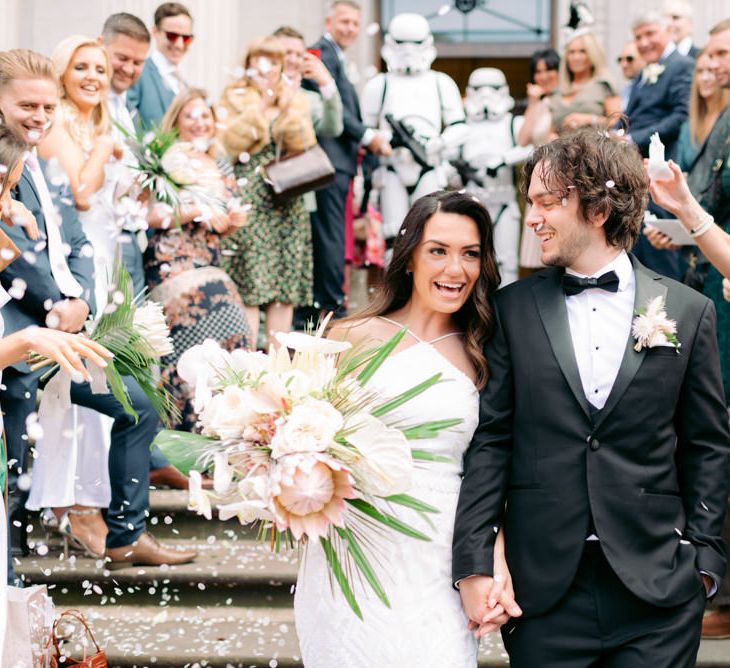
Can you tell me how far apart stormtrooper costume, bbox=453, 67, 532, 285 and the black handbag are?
2141 millimetres

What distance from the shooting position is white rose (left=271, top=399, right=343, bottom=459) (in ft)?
8.98

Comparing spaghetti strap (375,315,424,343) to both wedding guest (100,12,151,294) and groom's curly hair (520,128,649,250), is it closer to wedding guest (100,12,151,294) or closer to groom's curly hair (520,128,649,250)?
groom's curly hair (520,128,649,250)

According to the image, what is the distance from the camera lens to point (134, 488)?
16.4 feet

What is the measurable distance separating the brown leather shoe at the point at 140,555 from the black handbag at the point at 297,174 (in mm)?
2285

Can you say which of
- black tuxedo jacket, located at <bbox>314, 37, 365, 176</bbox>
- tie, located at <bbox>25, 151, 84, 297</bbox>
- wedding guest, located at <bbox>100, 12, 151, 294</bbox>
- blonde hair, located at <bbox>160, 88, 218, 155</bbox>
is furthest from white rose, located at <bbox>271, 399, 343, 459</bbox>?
black tuxedo jacket, located at <bbox>314, 37, 365, 176</bbox>

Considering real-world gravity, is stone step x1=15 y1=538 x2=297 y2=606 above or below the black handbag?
below

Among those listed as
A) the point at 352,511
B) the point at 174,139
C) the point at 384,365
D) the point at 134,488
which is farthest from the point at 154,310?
the point at 174,139

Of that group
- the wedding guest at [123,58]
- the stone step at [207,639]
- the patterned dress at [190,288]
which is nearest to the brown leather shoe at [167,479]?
the patterned dress at [190,288]

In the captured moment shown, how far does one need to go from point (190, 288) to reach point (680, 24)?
378cm

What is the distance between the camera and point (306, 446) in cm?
273

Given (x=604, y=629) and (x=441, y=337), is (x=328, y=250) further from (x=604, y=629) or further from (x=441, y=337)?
(x=604, y=629)

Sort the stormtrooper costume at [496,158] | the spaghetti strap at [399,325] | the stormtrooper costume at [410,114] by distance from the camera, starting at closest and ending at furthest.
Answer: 1. the spaghetti strap at [399,325]
2. the stormtrooper costume at [410,114]
3. the stormtrooper costume at [496,158]

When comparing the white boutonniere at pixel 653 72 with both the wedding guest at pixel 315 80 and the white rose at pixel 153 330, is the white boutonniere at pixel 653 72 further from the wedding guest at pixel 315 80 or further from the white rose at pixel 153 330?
the white rose at pixel 153 330

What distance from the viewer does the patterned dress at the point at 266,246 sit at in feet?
22.0
